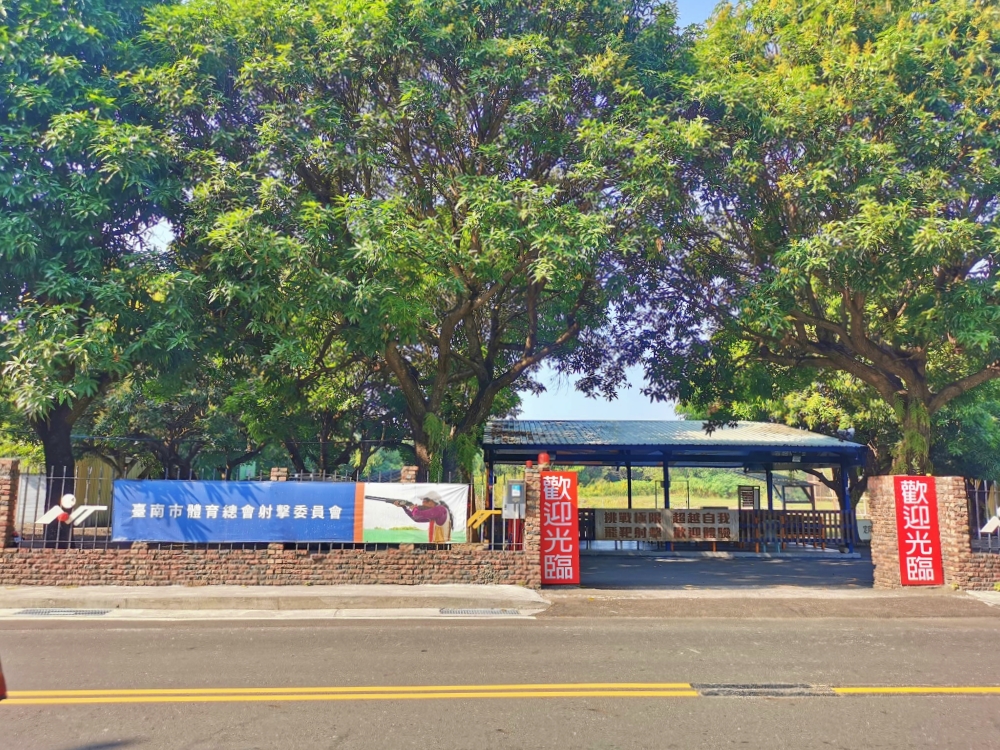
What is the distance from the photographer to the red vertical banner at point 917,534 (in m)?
12.7

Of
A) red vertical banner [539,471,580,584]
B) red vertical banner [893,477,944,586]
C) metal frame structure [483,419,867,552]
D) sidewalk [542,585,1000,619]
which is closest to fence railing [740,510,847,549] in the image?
metal frame structure [483,419,867,552]

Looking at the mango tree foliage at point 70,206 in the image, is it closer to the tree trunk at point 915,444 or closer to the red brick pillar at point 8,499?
the red brick pillar at point 8,499

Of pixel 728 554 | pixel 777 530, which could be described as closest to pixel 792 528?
pixel 777 530

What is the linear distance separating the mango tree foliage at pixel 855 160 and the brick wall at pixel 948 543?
261 centimetres

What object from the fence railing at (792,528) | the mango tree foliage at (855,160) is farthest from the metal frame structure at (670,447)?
the mango tree foliage at (855,160)

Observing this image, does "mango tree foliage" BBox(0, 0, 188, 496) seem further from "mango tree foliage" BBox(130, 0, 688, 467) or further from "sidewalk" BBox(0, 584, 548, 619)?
"sidewalk" BBox(0, 584, 548, 619)

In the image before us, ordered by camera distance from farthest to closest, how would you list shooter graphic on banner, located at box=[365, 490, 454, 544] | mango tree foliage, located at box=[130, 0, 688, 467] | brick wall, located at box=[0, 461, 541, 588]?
1. shooter graphic on banner, located at box=[365, 490, 454, 544]
2. brick wall, located at box=[0, 461, 541, 588]
3. mango tree foliage, located at box=[130, 0, 688, 467]

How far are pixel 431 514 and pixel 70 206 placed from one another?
24.2 ft

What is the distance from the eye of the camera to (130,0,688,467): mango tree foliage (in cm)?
1173

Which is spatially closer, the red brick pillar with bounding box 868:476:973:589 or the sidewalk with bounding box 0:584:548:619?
the sidewalk with bounding box 0:584:548:619

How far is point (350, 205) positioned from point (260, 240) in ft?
5.20

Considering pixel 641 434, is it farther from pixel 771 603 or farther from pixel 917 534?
pixel 771 603

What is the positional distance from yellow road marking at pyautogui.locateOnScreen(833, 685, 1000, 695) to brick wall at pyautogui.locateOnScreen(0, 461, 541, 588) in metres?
6.48

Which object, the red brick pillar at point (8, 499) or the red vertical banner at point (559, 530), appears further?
the red vertical banner at point (559, 530)
